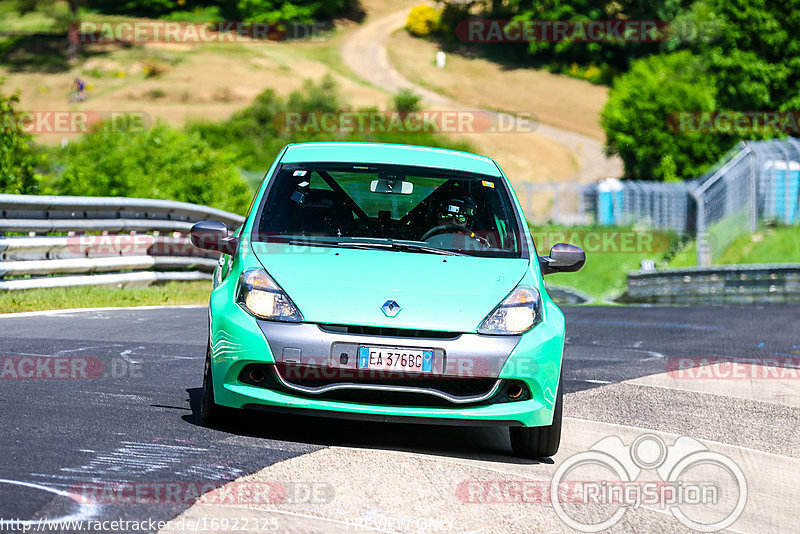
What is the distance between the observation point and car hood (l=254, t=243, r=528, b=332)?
608 centimetres

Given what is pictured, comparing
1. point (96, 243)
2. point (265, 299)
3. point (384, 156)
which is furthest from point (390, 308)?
point (96, 243)

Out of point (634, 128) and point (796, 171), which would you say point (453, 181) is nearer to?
point (796, 171)

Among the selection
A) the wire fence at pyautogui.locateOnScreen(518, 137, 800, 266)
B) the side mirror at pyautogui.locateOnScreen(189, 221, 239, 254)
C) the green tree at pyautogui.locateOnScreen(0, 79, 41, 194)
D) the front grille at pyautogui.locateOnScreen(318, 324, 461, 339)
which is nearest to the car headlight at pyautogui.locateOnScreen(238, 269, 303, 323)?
the front grille at pyautogui.locateOnScreen(318, 324, 461, 339)

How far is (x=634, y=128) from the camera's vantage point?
210ft

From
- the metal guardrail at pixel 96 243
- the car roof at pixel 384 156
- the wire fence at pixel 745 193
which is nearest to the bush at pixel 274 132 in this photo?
the wire fence at pixel 745 193

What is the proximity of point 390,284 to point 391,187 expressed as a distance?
4.16ft

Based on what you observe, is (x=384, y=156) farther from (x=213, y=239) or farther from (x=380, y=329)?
(x=380, y=329)

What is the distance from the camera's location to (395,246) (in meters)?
6.88

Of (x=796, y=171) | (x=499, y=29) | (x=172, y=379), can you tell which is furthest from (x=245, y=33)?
(x=172, y=379)

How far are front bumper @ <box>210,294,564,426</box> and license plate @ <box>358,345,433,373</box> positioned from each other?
0.11 ft

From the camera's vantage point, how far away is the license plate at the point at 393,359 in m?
6.01

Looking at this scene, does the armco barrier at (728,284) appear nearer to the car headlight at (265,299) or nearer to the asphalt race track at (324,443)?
the asphalt race track at (324,443)

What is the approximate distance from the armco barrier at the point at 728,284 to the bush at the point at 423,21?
296ft

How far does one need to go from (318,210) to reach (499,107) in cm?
8511
